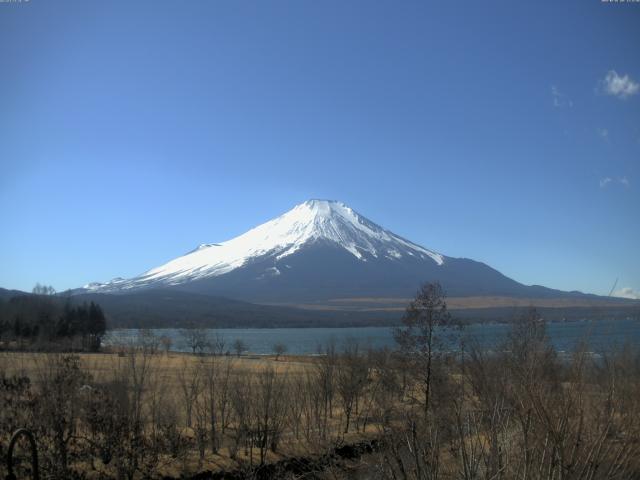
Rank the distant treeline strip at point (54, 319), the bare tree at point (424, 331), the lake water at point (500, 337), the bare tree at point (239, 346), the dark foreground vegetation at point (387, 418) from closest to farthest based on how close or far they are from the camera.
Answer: the dark foreground vegetation at point (387, 418), the lake water at point (500, 337), the bare tree at point (424, 331), the distant treeline strip at point (54, 319), the bare tree at point (239, 346)

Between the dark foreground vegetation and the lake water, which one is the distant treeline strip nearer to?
the lake water

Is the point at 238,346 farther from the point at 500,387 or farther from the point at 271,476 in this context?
the point at 500,387

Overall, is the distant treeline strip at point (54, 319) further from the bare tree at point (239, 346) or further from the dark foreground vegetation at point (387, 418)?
the dark foreground vegetation at point (387, 418)

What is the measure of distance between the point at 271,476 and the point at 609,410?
14014 mm

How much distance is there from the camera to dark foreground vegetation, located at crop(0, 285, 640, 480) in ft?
16.4

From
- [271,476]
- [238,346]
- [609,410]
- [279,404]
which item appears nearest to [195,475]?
[271,476]

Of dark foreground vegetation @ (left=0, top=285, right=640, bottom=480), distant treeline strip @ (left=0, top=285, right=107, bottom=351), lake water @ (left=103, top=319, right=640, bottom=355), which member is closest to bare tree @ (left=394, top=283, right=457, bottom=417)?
dark foreground vegetation @ (left=0, top=285, right=640, bottom=480)

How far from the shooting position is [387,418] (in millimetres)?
7695

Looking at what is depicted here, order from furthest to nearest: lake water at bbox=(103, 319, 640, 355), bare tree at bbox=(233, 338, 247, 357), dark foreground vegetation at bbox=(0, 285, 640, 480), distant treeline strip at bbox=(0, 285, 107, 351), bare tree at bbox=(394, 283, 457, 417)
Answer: bare tree at bbox=(233, 338, 247, 357) → distant treeline strip at bbox=(0, 285, 107, 351) → bare tree at bbox=(394, 283, 457, 417) → lake water at bbox=(103, 319, 640, 355) → dark foreground vegetation at bbox=(0, 285, 640, 480)

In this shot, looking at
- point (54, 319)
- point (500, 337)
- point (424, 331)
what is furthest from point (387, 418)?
point (54, 319)

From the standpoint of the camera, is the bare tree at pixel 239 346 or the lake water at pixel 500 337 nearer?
the lake water at pixel 500 337

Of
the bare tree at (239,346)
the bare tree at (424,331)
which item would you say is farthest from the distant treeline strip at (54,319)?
the bare tree at (424,331)

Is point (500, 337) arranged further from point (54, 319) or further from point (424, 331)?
point (54, 319)

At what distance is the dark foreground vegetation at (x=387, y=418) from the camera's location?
5.00 m
